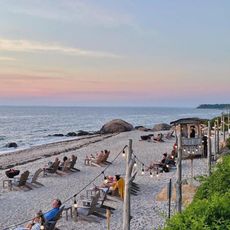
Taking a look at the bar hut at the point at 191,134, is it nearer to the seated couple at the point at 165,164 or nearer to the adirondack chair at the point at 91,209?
the seated couple at the point at 165,164

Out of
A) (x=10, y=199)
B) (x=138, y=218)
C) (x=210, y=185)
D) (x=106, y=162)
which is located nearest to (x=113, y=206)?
(x=138, y=218)

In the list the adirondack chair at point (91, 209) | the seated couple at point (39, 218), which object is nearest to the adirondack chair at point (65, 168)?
the adirondack chair at point (91, 209)

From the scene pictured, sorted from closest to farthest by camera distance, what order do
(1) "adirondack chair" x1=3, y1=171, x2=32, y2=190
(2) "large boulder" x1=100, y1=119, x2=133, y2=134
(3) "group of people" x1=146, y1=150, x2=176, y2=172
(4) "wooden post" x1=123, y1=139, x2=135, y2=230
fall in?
1. (4) "wooden post" x1=123, y1=139, x2=135, y2=230
2. (1) "adirondack chair" x1=3, y1=171, x2=32, y2=190
3. (3) "group of people" x1=146, y1=150, x2=176, y2=172
4. (2) "large boulder" x1=100, y1=119, x2=133, y2=134

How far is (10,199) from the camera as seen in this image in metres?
14.9

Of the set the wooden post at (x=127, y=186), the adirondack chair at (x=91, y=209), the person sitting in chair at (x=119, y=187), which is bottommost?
the adirondack chair at (x=91, y=209)

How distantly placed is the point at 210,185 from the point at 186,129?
11.8 meters

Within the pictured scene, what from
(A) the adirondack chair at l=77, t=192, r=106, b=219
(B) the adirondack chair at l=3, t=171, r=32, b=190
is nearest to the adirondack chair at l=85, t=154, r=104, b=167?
(B) the adirondack chair at l=3, t=171, r=32, b=190

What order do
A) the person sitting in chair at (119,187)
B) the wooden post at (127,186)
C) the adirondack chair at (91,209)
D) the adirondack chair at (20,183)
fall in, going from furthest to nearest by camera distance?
1. the adirondack chair at (20,183)
2. the person sitting in chair at (119,187)
3. the adirondack chair at (91,209)
4. the wooden post at (127,186)

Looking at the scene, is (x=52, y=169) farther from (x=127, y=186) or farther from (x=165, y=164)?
(x=127, y=186)

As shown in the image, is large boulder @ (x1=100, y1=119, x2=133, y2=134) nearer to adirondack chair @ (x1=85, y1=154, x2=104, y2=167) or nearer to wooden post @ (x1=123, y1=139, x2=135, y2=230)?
adirondack chair @ (x1=85, y1=154, x2=104, y2=167)

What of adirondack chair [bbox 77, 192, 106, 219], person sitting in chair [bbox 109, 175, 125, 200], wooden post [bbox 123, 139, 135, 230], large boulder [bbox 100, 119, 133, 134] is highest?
wooden post [bbox 123, 139, 135, 230]

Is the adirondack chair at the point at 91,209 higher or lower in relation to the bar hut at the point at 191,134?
lower

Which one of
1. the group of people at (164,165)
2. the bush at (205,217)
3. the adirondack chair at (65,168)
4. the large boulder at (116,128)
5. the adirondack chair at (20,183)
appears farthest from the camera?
the large boulder at (116,128)

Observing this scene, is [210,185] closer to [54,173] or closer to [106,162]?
[54,173]
